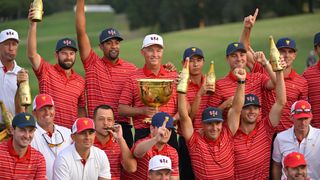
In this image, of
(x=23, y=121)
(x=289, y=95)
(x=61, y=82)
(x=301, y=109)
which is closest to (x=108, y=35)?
(x=61, y=82)

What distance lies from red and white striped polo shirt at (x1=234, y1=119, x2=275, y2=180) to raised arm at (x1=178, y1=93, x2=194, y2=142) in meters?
0.71

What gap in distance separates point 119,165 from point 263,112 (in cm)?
260

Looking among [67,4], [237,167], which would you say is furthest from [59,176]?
[67,4]

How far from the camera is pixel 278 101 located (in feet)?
39.5

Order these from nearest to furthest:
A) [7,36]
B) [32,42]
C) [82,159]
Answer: [82,159], [32,42], [7,36]

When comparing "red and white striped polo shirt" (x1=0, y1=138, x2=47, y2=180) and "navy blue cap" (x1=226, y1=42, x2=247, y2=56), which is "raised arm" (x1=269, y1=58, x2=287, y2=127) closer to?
"navy blue cap" (x1=226, y1=42, x2=247, y2=56)

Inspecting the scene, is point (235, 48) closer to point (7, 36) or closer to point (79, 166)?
point (79, 166)

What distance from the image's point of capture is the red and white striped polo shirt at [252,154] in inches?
471

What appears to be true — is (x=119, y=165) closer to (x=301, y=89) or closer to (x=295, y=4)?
(x=301, y=89)

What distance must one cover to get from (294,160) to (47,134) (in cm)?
325

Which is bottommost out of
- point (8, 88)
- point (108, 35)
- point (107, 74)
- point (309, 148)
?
point (309, 148)

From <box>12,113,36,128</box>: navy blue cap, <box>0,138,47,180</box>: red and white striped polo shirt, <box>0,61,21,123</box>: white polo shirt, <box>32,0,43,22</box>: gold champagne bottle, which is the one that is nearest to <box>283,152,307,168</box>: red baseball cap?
<box>0,138,47,180</box>: red and white striped polo shirt

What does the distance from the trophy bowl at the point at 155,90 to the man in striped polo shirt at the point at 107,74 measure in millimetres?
993

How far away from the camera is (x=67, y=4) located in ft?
320
